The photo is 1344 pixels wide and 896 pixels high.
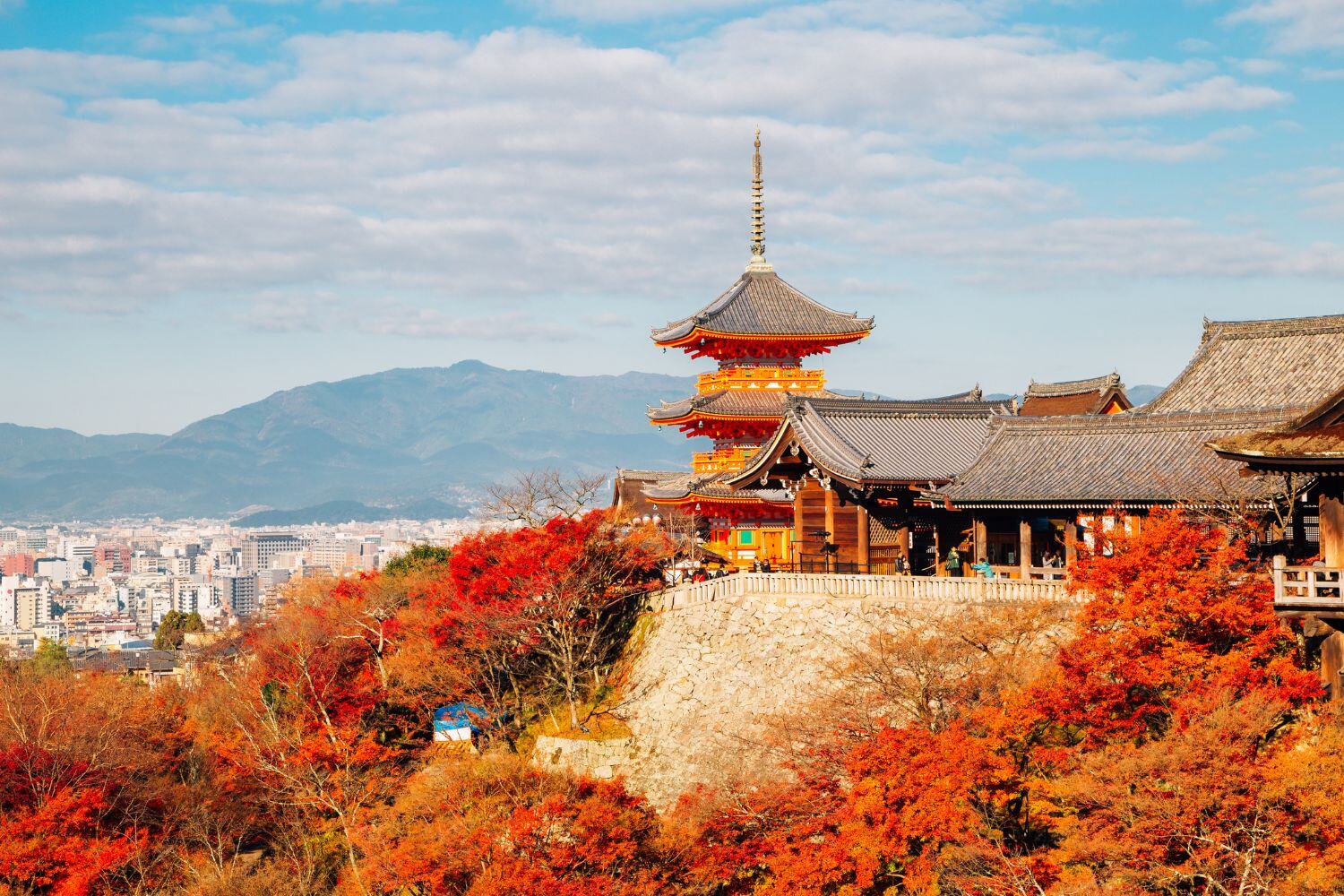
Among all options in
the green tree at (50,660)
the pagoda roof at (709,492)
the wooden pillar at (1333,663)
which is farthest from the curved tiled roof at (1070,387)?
→ the green tree at (50,660)

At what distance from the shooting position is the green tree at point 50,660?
215ft

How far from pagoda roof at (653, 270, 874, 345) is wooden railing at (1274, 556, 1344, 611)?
2696cm

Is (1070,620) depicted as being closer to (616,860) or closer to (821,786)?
(821,786)

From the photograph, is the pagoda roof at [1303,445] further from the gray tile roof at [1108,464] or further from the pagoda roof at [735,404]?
the pagoda roof at [735,404]

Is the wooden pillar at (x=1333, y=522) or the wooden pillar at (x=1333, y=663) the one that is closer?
the wooden pillar at (x=1333, y=522)

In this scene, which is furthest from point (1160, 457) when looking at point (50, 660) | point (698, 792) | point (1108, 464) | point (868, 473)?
point (50, 660)

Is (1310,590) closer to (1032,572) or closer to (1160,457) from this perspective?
(1032,572)

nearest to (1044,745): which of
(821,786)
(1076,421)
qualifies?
(821,786)

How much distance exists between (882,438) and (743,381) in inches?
425

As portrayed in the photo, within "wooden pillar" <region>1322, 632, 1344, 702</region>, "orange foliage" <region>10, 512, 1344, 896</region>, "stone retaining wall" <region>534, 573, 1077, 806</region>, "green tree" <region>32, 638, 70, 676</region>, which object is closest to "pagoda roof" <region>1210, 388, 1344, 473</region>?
"wooden pillar" <region>1322, 632, 1344, 702</region>

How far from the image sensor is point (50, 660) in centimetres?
7531

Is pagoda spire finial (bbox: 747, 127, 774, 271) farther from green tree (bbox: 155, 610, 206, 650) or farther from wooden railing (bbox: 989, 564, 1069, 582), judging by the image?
green tree (bbox: 155, 610, 206, 650)

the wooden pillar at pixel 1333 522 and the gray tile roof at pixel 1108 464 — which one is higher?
the gray tile roof at pixel 1108 464

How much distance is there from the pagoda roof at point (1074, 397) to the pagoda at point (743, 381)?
7394 mm
